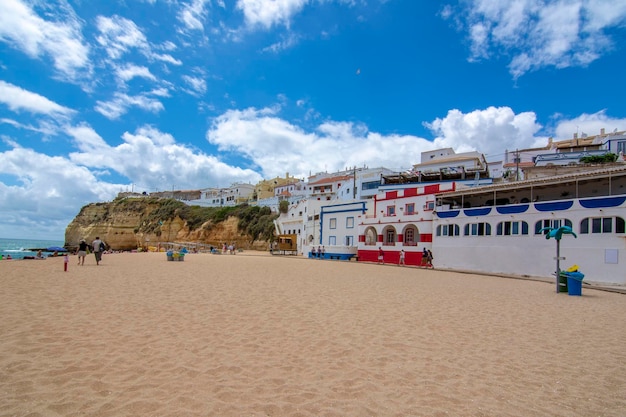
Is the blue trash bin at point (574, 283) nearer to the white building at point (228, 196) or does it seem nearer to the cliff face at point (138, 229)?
the cliff face at point (138, 229)

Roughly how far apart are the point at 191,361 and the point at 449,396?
369 centimetres

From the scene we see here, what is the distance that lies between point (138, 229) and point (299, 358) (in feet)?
298

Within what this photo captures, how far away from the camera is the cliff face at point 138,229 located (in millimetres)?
71000

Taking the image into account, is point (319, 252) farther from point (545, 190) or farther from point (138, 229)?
point (138, 229)

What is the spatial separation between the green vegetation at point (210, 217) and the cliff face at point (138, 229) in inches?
13.9

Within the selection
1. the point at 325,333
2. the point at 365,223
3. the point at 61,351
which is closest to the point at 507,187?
the point at 365,223

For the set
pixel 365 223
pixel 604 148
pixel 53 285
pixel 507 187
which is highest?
pixel 604 148

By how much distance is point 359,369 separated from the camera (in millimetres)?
5371

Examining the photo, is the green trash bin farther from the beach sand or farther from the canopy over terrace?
the canopy over terrace

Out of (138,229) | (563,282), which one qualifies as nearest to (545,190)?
(563,282)

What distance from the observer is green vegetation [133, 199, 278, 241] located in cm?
6531

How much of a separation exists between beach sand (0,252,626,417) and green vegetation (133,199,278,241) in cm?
5220

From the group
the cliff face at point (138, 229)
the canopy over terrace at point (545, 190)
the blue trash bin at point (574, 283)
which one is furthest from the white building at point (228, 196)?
the blue trash bin at point (574, 283)

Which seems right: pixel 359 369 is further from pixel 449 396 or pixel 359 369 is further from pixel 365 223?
pixel 365 223
